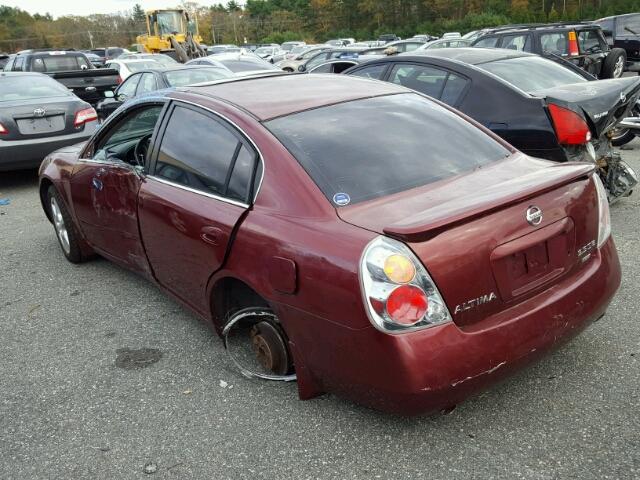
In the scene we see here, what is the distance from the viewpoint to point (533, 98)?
5320mm

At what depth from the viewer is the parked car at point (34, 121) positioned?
26.4 ft

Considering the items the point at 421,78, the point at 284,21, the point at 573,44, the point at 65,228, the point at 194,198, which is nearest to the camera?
the point at 194,198

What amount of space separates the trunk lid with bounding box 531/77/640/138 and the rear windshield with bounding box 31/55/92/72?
44.9ft

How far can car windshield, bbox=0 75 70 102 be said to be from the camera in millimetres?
8633

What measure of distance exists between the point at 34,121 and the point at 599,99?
6.97 metres

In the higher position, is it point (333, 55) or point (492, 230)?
point (333, 55)

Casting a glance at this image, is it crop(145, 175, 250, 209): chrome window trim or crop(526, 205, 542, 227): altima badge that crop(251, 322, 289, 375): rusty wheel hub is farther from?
crop(526, 205, 542, 227): altima badge

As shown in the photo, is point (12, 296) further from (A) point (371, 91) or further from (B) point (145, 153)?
(A) point (371, 91)

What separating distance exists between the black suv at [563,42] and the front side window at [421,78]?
20.3 feet

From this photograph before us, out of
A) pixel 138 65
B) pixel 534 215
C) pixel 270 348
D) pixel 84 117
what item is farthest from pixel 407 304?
pixel 138 65

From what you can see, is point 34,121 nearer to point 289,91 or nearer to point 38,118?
point 38,118

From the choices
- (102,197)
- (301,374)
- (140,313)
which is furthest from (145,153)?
(301,374)

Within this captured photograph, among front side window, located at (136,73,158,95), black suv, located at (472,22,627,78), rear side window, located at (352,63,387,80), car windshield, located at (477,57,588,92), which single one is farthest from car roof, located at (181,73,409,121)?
black suv, located at (472,22,627,78)

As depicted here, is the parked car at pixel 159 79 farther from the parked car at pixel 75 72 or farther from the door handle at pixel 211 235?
the door handle at pixel 211 235
